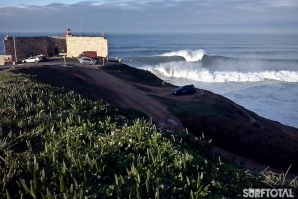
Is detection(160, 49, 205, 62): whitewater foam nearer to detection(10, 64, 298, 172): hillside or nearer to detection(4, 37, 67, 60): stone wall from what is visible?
detection(4, 37, 67, 60): stone wall

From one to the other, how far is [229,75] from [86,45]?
745 inches

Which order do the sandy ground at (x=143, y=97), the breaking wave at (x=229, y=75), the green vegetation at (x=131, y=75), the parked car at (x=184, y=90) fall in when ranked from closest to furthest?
the sandy ground at (x=143, y=97), the parked car at (x=184, y=90), the green vegetation at (x=131, y=75), the breaking wave at (x=229, y=75)

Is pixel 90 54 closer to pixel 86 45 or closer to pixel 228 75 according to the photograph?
pixel 86 45

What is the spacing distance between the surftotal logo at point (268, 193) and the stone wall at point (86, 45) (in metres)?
34.8

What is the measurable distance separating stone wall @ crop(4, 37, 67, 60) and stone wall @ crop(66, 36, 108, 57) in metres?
1.08

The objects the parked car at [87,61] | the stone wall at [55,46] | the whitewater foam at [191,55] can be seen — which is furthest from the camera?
the whitewater foam at [191,55]

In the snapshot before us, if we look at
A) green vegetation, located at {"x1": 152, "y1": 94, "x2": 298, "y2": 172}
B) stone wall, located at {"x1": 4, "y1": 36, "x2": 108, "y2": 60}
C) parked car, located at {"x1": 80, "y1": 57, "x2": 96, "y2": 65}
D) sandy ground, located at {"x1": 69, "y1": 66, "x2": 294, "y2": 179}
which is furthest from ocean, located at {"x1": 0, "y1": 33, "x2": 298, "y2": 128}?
Answer: parked car, located at {"x1": 80, "y1": 57, "x2": 96, "y2": 65}

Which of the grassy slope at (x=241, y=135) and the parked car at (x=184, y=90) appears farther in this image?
the parked car at (x=184, y=90)

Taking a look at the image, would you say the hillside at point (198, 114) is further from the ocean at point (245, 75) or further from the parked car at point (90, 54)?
the ocean at point (245, 75)


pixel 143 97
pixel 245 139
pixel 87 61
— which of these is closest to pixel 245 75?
pixel 87 61

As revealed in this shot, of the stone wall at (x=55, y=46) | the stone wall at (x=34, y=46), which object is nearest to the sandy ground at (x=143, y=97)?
the stone wall at (x=55, y=46)

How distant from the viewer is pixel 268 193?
496cm

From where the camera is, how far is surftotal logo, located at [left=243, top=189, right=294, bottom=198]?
192 inches

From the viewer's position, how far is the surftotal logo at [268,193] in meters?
4.88
